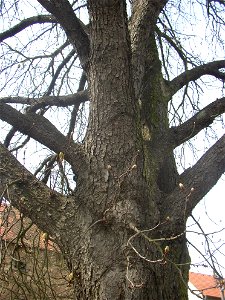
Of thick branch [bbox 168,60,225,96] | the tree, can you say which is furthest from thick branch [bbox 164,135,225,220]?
thick branch [bbox 168,60,225,96]

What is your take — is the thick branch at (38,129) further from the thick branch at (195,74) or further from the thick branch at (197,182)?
the thick branch at (195,74)

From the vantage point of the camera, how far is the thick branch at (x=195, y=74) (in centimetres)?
477

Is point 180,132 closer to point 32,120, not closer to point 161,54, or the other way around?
point 32,120

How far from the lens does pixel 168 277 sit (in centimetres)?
329

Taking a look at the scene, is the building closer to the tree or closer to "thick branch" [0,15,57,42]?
the tree

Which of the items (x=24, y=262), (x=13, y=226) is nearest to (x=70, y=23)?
(x=13, y=226)

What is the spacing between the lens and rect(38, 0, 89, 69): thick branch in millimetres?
3627

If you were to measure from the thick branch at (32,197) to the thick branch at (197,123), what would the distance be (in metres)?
1.28

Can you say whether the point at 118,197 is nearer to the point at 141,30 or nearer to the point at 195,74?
→ the point at 141,30

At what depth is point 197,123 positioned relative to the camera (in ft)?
Result: 13.5

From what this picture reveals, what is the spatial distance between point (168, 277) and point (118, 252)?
46cm

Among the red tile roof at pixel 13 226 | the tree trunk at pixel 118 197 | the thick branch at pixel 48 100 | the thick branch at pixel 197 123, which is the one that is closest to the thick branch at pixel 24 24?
the thick branch at pixel 48 100

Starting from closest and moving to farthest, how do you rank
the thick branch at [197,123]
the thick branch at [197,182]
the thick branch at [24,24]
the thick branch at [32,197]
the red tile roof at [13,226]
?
the thick branch at [32,197] → the thick branch at [197,182] → the red tile roof at [13,226] → the thick branch at [197,123] → the thick branch at [24,24]

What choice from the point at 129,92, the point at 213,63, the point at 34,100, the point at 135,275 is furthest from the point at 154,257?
the point at 213,63
